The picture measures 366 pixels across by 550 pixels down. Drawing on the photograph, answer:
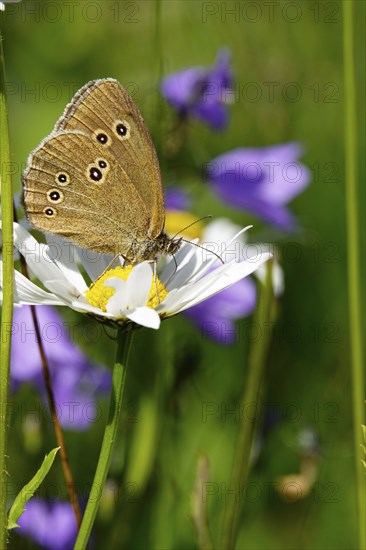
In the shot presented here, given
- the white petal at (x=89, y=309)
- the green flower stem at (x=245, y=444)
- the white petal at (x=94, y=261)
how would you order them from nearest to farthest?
the white petal at (x=89, y=309)
the green flower stem at (x=245, y=444)
the white petal at (x=94, y=261)

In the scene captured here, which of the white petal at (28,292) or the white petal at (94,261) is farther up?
the white petal at (94,261)

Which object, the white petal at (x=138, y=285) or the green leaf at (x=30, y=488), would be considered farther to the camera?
the white petal at (x=138, y=285)

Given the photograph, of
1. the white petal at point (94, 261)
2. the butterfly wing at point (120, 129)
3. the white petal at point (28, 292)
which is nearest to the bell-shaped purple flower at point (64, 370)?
the white petal at point (94, 261)

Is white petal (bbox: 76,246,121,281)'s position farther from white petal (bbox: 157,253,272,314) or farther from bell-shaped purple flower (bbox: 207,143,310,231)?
bell-shaped purple flower (bbox: 207,143,310,231)

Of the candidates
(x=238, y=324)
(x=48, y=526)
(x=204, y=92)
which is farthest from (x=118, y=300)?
(x=238, y=324)

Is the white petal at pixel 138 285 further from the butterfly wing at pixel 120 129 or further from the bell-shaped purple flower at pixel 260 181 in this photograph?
the bell-shaped purple flower at pixel 260 181

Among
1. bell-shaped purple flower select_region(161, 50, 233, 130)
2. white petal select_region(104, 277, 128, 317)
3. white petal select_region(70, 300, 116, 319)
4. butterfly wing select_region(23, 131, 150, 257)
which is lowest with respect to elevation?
white petal select_region(70, 300, 116, 319)

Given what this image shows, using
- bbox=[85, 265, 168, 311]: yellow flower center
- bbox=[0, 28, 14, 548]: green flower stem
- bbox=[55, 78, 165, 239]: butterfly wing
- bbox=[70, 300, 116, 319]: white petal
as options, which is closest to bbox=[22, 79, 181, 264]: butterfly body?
bbox=[55, 78, 165, 239]: butterfly wing
